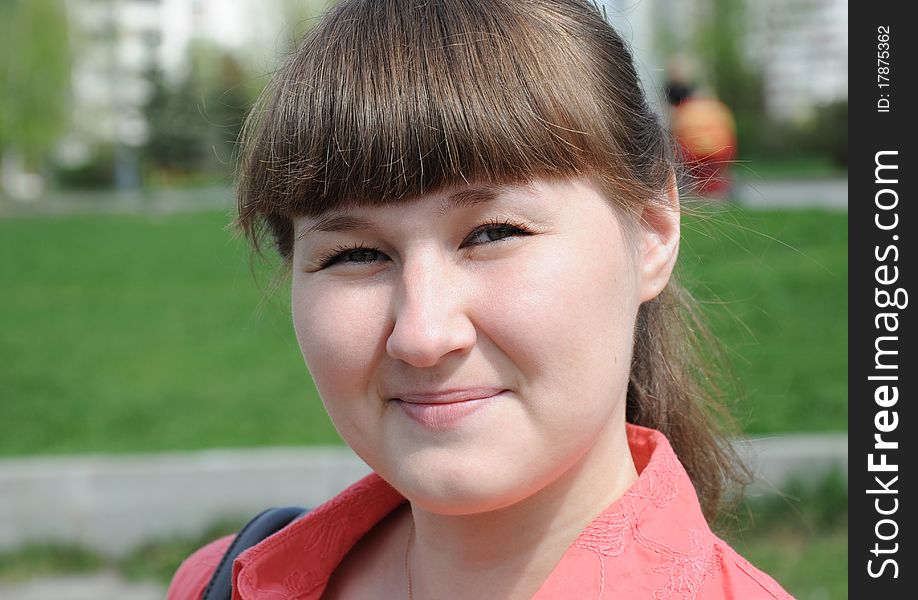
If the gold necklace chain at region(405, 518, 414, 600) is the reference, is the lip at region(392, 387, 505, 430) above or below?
above

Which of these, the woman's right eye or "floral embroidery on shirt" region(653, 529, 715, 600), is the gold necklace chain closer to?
"floral embroidery on shirt" region(653, 529, 715, 600)

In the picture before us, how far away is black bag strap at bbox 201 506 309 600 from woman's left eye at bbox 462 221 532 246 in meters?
0.79

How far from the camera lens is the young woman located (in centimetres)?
145

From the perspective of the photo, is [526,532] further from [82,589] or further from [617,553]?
[82,589]

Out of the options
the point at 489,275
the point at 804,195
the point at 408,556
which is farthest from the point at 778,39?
the point at 489,275

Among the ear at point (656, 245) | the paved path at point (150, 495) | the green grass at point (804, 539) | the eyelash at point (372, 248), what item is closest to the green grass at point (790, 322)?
the green grass at point (804, 539)

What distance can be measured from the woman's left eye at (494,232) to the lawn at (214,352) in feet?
4.77

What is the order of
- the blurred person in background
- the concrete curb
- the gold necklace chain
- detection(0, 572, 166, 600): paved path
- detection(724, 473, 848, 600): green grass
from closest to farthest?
1. the gold necklace chain
2. the blurred person in background
3. detection(724, 473, 848, 600): green grass
4. detection(0, 572, 166, 600): paved path
5. the concrete curb

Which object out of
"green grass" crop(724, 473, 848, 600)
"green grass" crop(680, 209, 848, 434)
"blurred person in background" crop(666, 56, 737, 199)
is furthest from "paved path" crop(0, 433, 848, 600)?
"blurred person in background" crop(666, 56, 737, 199)

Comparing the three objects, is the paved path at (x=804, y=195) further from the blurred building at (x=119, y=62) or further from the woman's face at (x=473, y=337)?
the blurred building at (x=119, y=62)

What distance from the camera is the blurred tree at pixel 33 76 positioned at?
2983cm

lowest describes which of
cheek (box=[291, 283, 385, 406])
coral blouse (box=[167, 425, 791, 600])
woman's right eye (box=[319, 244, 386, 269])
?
coral blouse (box=[167, 425, 791, 600])

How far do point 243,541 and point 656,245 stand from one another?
2.98 feet

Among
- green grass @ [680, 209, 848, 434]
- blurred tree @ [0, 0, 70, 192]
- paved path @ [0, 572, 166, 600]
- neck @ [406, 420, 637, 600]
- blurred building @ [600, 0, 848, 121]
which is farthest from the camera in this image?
blurred building @ [600, 0, 848, 121]
